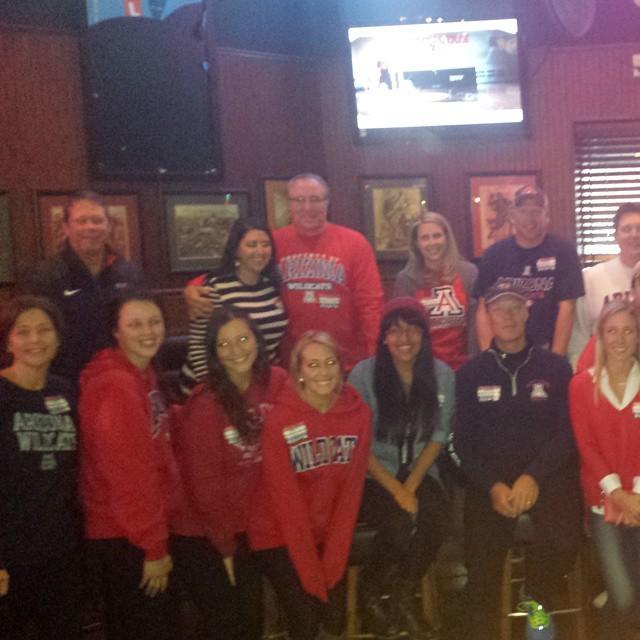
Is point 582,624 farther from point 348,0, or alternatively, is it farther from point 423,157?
point 348,0

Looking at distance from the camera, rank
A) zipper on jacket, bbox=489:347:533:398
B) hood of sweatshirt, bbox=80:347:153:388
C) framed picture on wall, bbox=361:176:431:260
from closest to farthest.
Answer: hood of sweatshirt, bbox=80:347:153:388 → zipper on jacket, bbox=489:347:533:398 → framed picture on wall, bbox=361:176:431:260

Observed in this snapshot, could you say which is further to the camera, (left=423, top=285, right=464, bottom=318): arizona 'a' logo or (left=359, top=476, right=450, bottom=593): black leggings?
(left=423, top=285, right=464, bottom=318): arizona 'a' logo

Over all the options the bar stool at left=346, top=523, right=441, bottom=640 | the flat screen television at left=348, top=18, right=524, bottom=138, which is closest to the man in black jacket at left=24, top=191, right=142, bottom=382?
the bar stool at left=346, top=523, right=441, bottom=640

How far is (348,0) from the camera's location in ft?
14.1

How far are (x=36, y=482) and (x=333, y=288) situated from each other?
4.77 feet

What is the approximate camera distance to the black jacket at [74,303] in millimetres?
2740

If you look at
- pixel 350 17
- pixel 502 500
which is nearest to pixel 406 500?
pixel 502 500

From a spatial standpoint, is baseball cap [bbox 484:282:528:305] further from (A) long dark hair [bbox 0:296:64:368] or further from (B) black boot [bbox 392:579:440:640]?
(A) long dark hair [bbox 0:296:64:368]

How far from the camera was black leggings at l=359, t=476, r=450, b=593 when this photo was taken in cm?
274

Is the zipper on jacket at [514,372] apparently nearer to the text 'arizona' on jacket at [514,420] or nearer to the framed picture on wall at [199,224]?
the text 'arizona' on jacket at [514,420]

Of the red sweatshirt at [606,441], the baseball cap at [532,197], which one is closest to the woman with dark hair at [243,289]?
the baseball cap at [532,197]

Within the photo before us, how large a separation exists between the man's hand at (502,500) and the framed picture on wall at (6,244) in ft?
7.38

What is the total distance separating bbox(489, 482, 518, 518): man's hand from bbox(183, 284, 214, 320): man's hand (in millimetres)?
1211

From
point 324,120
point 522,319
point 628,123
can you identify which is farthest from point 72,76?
point 628,123
